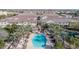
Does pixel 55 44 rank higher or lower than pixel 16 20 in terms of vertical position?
lower

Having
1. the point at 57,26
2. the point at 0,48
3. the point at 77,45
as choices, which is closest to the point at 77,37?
the point at 77,45

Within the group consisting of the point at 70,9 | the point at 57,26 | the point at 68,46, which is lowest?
the point at 68,46

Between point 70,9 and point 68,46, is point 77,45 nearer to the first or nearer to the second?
point 68,46
